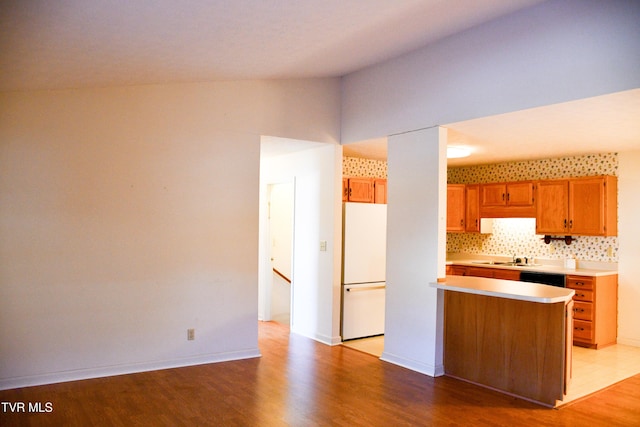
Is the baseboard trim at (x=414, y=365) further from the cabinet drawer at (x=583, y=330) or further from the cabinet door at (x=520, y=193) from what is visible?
the cabinet door at (x=520, y=193)

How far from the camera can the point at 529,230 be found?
277 inches

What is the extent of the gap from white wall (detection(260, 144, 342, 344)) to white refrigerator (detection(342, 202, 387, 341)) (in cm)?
16

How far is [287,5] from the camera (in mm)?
3113

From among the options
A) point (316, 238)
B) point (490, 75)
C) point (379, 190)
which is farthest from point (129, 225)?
point (490, 75)

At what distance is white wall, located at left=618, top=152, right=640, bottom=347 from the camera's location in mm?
5949

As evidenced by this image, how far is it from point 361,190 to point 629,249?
3.39 metres

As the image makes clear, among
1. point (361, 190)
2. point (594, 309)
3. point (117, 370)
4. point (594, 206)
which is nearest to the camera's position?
point (117, 370)

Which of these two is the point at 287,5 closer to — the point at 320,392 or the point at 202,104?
the point at 202,104

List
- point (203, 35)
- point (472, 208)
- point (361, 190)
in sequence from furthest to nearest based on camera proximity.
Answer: point (472, 208) < point (361, 190) < point (203, 35)

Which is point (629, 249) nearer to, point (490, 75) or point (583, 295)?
point (583, 295)

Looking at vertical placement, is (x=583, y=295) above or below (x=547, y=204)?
below

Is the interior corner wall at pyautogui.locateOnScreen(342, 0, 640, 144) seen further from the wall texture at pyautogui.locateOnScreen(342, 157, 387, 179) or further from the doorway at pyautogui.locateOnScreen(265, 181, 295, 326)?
the doorway at pyautogui.locateOnScreen(265, 181, 295, 326)

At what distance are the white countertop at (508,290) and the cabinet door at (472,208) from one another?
2.62 m

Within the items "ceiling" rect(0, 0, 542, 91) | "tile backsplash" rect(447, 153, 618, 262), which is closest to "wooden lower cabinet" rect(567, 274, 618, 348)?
"tile backsplash" rect(447, 153, 618, 262)
